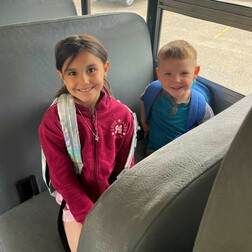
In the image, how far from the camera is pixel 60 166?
961mm

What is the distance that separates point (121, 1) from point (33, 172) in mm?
1459

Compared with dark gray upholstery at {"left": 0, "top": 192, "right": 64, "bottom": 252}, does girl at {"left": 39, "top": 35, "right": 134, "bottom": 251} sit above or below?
above

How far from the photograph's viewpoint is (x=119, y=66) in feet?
4.32

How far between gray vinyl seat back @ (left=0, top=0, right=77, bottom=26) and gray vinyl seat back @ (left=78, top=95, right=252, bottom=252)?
1473 millimetres

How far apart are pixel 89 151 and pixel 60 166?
108 millimetres

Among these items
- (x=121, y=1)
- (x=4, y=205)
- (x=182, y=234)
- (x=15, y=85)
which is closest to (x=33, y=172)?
(x=4, y=205)

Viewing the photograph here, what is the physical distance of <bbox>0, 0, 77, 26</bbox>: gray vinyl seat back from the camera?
170 cm

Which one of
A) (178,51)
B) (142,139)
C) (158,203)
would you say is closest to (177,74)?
(178,51)

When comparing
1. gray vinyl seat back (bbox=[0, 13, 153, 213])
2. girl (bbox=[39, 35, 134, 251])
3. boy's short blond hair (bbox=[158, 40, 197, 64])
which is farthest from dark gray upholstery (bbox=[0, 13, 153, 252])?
boy's short blond hair (bbox=[158, 40, 197, 64])

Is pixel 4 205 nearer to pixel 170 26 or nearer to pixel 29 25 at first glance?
pixel 29 25

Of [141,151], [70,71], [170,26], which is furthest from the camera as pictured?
[170,26]

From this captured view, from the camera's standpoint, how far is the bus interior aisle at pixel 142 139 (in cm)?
43

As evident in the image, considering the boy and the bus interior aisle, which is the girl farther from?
the boy

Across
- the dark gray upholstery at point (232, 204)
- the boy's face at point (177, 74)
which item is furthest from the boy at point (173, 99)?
the dark gray upholstery at point (232, 204)
